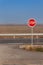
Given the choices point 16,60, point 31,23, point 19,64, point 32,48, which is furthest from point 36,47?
point 19,64

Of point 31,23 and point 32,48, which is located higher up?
point 31,23

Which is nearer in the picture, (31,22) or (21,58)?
(21,58)

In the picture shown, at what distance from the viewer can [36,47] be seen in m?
18.5

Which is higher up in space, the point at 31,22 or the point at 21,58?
the point at 31,22

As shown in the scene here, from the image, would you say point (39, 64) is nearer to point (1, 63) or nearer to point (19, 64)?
point (19, 64)

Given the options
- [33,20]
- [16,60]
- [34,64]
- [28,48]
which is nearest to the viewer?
[34,64]

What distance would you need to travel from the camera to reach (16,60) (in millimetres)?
12742

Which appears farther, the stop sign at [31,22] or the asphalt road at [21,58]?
the stop sign at [31,22]

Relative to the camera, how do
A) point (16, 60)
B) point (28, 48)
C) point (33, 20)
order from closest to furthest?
point (16, 60) < point (28, 48) < point (33, 20)

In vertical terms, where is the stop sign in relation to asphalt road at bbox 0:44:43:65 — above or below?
above

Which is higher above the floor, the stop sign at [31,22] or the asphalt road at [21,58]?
the stop sign at [31,22]

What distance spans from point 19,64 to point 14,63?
1.21ft

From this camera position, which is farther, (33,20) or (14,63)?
(33,20)

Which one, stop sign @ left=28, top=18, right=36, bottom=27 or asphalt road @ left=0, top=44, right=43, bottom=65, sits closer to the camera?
asphalt road @ left=0, top=44, right=43, bottom=65
